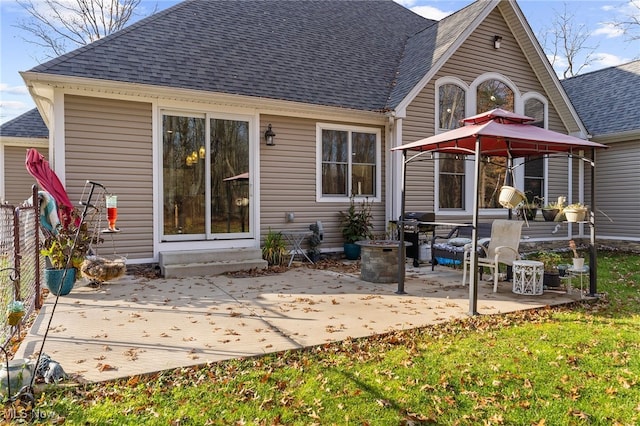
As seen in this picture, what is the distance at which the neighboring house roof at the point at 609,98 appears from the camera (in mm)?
11734

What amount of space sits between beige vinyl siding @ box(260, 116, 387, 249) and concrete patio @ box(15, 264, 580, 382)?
1.88 m

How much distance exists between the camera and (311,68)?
392 inches

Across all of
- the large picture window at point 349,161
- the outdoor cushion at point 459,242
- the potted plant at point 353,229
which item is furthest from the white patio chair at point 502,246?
the large picture window at point 349,161

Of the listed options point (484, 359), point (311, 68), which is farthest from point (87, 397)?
point (311, 68)

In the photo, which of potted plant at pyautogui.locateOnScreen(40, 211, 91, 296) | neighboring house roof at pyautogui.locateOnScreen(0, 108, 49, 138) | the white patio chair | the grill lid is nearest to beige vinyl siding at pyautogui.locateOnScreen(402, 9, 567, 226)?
the grill lid

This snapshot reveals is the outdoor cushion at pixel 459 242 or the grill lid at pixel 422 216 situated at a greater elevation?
the grill lid at pixel 422 216

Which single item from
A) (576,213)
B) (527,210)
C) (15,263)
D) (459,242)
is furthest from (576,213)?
(15,263)

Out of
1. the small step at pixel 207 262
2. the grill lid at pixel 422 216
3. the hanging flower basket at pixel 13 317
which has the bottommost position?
the small step at pixel 207 262

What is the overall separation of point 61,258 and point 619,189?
525 inches

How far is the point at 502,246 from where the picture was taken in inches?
256

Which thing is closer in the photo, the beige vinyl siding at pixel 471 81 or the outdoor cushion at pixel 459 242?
the outdoor cushion at pixel 459 242

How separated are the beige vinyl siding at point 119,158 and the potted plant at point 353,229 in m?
4.04

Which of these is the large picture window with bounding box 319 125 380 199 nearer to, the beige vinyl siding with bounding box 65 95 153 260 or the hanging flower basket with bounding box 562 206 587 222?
the beige vinyl siding with bounding box 65 95 153 260

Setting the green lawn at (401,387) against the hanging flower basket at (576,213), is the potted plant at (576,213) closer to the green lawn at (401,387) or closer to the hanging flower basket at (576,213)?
the hanging flower basket at (576,213)
